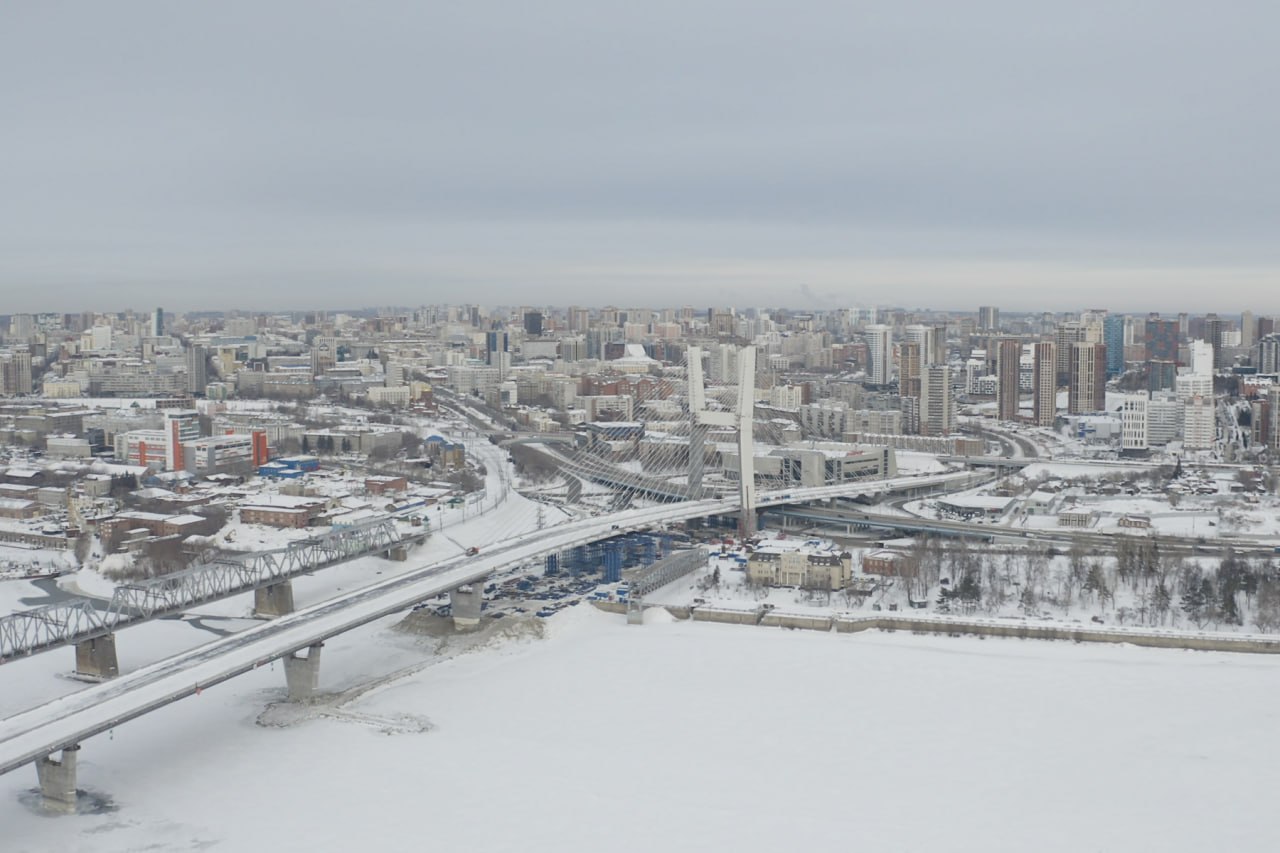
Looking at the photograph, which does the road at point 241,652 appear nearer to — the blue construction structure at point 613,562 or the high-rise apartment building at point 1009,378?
the blue construction structure at point 613,562

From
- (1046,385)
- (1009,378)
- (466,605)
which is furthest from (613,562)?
(1009,378)

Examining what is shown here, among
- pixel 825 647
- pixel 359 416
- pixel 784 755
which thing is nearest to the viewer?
pixel 784 755

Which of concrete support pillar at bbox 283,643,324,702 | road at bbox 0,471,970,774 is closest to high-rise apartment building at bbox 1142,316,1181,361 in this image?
road at bbox 0,471,970,774

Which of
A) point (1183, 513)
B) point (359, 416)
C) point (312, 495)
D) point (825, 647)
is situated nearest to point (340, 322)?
point (359, 416)

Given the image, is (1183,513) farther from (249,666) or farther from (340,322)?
(340,322)

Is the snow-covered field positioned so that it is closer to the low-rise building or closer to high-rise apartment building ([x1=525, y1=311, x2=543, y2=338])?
the low-rise building

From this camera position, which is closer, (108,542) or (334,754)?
(334,754)

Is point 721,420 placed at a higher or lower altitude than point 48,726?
higher
